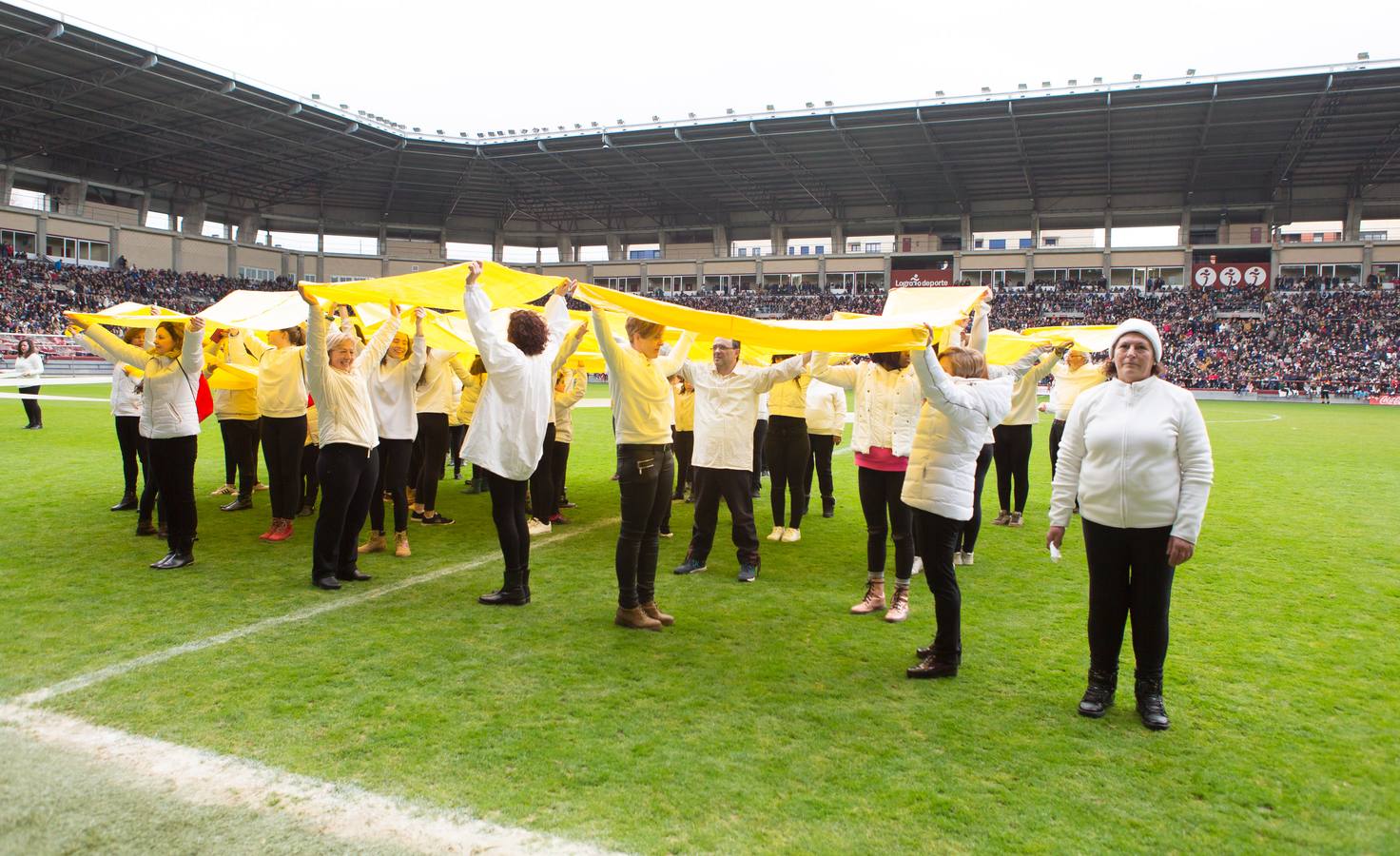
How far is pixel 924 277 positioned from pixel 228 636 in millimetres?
49551

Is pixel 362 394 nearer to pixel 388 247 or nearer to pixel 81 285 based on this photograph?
pixel 81 285

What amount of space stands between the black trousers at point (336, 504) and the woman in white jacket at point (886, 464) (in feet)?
11.5

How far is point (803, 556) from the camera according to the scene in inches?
283

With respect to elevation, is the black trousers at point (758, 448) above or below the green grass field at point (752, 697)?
above

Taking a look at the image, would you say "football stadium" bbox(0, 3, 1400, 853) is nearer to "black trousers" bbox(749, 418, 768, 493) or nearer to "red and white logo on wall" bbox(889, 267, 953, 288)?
"black trousers" bbox(749, 418, 768, 493)

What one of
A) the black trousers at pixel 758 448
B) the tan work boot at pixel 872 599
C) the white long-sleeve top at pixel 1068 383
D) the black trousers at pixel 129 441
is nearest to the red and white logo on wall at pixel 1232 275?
the white long-sleeve top at pixel 1068 383

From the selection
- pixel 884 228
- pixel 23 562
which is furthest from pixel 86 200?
pixel 23 562

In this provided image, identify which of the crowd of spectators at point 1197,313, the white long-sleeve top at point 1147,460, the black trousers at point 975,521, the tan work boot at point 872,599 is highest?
the crowd of spectators at point 1197,313

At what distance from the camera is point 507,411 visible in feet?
17.1

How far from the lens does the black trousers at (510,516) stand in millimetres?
5324

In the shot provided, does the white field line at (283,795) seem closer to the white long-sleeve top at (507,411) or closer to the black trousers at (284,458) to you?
the white long-sleeve top at (507,411)

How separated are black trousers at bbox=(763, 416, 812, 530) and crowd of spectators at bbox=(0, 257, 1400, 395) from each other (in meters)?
36.8

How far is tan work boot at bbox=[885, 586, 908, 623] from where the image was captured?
535 cm

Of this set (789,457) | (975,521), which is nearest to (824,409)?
(789,457)
